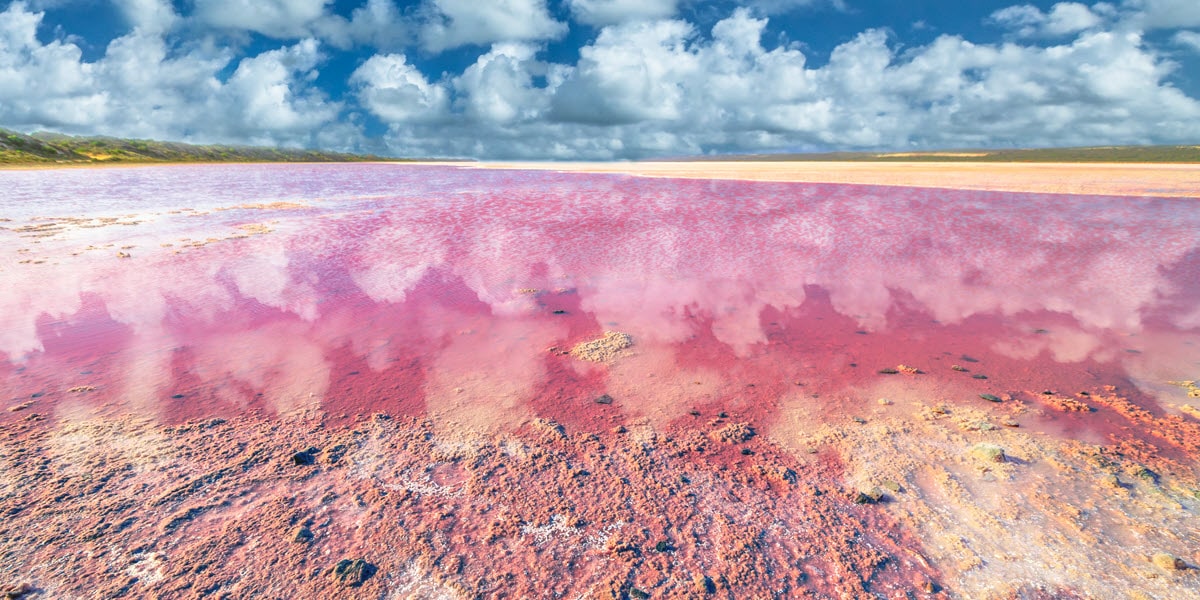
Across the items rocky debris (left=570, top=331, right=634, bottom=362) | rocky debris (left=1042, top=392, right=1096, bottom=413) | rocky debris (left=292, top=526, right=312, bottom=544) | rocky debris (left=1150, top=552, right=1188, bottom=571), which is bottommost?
rocky debris (left=1150, top=552, right=1188, bottom=571)

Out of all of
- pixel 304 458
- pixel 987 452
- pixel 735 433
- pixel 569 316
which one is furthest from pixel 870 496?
pixel 569 316

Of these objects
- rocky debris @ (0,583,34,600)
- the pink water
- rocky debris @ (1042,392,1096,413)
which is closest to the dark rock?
the pink water

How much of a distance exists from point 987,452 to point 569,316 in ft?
15.4

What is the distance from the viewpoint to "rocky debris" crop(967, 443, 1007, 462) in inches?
152

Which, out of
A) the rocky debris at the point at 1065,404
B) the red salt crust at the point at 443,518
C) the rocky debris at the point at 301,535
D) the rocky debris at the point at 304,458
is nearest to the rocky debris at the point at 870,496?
the red salt crust at the point at 443,518

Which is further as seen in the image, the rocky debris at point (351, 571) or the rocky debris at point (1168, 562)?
the rocky debris at point (1168, 562)

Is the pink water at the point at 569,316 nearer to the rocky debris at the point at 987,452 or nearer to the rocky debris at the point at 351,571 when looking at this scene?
the rocky debris at the point at 987,452

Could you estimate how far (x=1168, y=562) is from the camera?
2896 millimetres

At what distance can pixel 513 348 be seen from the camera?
19.4 feet

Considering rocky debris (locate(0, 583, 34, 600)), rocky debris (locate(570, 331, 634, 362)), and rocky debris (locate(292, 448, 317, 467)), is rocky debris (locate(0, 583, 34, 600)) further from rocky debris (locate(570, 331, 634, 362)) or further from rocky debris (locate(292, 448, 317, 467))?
rocky debris (locate(570, 331, 634, 362))

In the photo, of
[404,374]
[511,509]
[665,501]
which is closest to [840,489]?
[665,501]

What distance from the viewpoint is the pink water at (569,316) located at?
484 cm

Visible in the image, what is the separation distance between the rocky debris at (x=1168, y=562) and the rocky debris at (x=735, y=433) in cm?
234

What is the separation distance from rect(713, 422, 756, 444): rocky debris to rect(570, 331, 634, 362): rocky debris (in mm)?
1669
